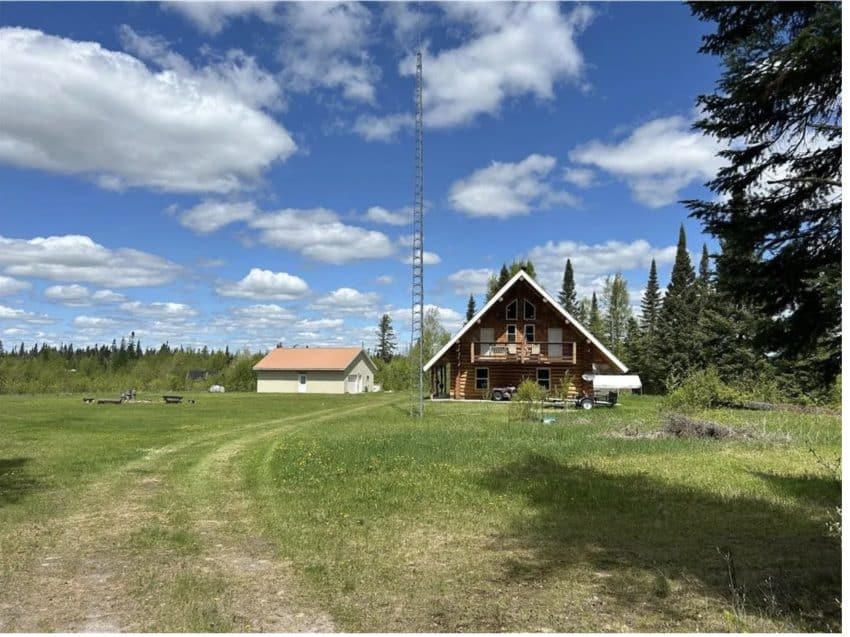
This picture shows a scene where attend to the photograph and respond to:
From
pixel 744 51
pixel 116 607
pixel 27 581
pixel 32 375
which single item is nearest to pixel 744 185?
pixel 744 51

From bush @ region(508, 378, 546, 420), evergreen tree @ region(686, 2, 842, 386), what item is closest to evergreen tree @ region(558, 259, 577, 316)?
bush @ region(508, 378, 546, 420)

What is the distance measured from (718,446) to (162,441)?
15.8m

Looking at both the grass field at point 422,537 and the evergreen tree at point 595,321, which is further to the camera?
the evergreen tree at point 595,321

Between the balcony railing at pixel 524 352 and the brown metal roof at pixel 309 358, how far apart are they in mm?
28803

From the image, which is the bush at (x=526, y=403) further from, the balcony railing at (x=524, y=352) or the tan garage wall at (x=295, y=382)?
the tan garage wall at (x=295, y=382)

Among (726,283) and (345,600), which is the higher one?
(726,283)

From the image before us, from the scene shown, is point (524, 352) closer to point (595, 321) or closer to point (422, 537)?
point (422, 537)

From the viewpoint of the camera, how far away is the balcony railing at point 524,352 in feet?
143

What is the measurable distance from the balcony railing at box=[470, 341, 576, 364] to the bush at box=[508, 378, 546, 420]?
13010mm

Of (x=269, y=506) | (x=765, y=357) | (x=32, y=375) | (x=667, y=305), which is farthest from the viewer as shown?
(x=32, y=375)

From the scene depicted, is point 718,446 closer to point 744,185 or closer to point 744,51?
point 744,185

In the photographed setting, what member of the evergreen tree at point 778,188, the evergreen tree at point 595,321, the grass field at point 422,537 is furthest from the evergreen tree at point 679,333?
the evergreen tree at point 778,188

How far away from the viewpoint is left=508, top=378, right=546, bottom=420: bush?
26.8m

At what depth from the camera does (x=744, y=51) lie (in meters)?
6.14
